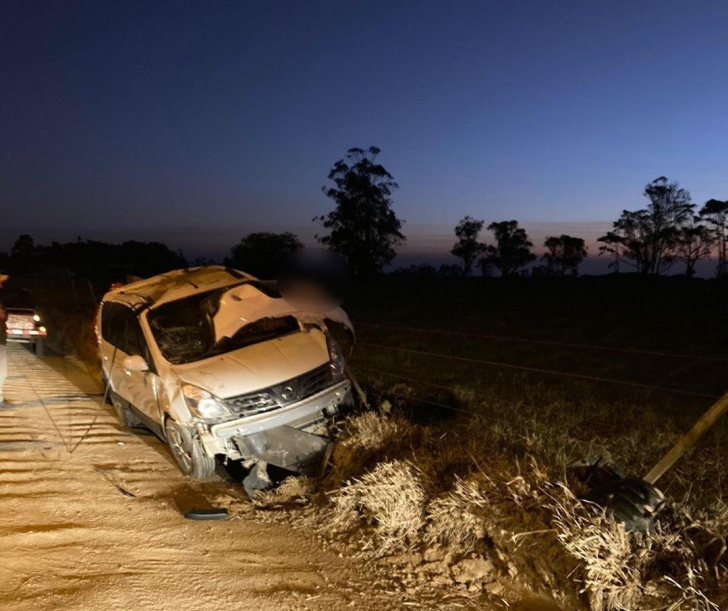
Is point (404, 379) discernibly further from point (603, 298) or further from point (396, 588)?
point (603, 298)

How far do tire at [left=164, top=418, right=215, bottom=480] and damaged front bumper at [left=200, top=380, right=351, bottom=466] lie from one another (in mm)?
165

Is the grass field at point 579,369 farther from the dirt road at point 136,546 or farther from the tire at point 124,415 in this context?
the tire at point 124,415

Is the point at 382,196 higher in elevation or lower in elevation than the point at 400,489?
higher

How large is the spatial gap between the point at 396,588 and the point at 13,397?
7330 mm

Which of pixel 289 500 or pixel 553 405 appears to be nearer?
pixel 289 500

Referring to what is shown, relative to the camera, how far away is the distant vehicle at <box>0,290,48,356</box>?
43.1 feet

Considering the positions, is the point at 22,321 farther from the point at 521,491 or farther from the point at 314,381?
the point at 521,491

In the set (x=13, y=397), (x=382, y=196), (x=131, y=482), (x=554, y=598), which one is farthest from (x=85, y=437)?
(x=382, y=196)

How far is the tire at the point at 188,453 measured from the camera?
5562 millimetres

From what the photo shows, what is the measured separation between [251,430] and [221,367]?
2.31 ft

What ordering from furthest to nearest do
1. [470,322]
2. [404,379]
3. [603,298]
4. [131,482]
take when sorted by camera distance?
[603,298], [470,322], [404,379], [131,482]

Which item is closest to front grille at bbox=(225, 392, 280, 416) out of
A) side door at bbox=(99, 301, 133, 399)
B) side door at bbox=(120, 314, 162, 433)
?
side door at bbox=(120, 314, 162, 433)

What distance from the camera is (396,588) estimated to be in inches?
145

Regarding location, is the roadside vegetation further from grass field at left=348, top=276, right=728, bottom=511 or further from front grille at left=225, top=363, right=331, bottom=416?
front grille at left=225, top=363, right=331, bottom=416
